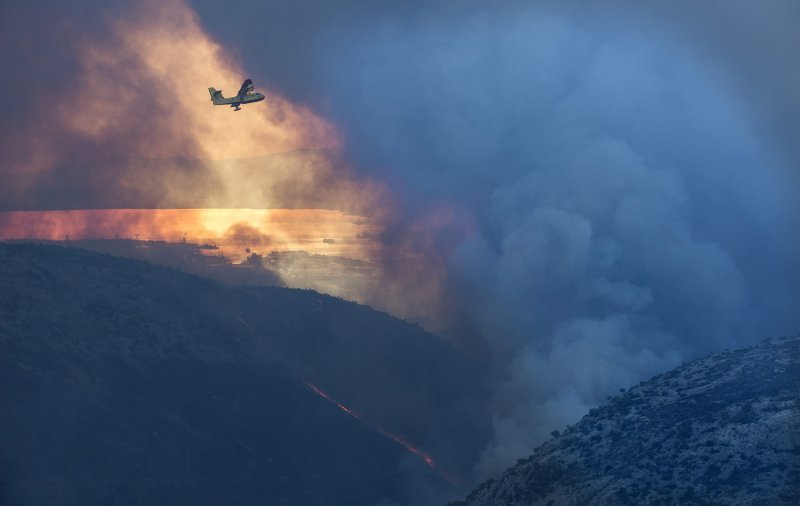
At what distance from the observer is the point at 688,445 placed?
505 ft

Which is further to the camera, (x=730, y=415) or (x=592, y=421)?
(x=592, y=421)

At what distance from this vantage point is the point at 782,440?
14362 cm

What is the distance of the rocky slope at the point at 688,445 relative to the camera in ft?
467

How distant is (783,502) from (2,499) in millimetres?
128236

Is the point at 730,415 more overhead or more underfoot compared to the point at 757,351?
more underfoot

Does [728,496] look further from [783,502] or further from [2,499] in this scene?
[2,499]

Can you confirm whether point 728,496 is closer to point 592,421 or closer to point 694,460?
point 694,460

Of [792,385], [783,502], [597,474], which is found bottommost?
[783,502]

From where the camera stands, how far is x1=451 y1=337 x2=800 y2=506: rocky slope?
142m

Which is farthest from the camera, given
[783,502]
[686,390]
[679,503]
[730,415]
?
[686,390]

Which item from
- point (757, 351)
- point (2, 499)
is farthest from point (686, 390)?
point (2, 499)

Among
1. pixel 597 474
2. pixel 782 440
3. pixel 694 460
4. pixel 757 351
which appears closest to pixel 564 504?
pixel 597 474

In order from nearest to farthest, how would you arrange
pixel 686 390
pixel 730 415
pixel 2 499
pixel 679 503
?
pixel 679 503 < pixel 730 415 < pixel 686 390 < pixel 2 499

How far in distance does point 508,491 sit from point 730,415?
3189 cm
